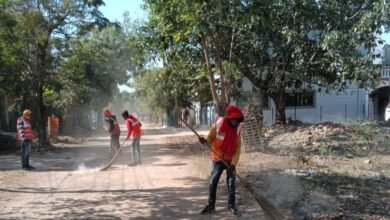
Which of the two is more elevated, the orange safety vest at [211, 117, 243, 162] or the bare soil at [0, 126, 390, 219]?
the orange safety vest at [211, 117, 243, 162]

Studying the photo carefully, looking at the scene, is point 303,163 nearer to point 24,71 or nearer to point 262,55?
point 262,55

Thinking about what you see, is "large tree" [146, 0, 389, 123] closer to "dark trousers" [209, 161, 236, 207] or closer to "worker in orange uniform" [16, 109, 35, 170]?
"dark trousers" [209, 161, 236, 207]

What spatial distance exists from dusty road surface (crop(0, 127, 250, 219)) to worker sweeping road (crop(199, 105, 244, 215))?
28 cm

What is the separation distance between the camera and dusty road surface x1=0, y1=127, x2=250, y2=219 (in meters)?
7.89

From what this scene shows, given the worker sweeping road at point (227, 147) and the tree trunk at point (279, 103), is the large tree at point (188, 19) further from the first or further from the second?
the tree trunk at point (279, 103)

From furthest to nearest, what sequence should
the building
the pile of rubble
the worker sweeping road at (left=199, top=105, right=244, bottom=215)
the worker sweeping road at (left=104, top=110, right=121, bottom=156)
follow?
the building, the pile of rubble, the worker sweeping road at (left=104, top=110, right=121, bottom=156), the worker sweeping road at (left=199, top=105, right=244, bottom=215)

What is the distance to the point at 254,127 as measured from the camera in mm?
15992

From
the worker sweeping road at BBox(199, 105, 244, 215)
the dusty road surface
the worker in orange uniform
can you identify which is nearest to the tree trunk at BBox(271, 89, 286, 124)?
the dusty road surface

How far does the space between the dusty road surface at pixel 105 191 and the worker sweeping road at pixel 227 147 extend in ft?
0.91

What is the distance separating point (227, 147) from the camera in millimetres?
7703

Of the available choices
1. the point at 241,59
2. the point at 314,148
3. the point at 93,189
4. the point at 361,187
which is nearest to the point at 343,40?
the point at 314,148

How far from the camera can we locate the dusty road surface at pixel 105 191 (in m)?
7.89

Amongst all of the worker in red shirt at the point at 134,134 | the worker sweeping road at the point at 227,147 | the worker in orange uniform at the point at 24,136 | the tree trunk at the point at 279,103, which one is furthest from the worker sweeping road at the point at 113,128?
the tree trunk at the point at 279,103

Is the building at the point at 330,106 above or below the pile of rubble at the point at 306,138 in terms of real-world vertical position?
above
